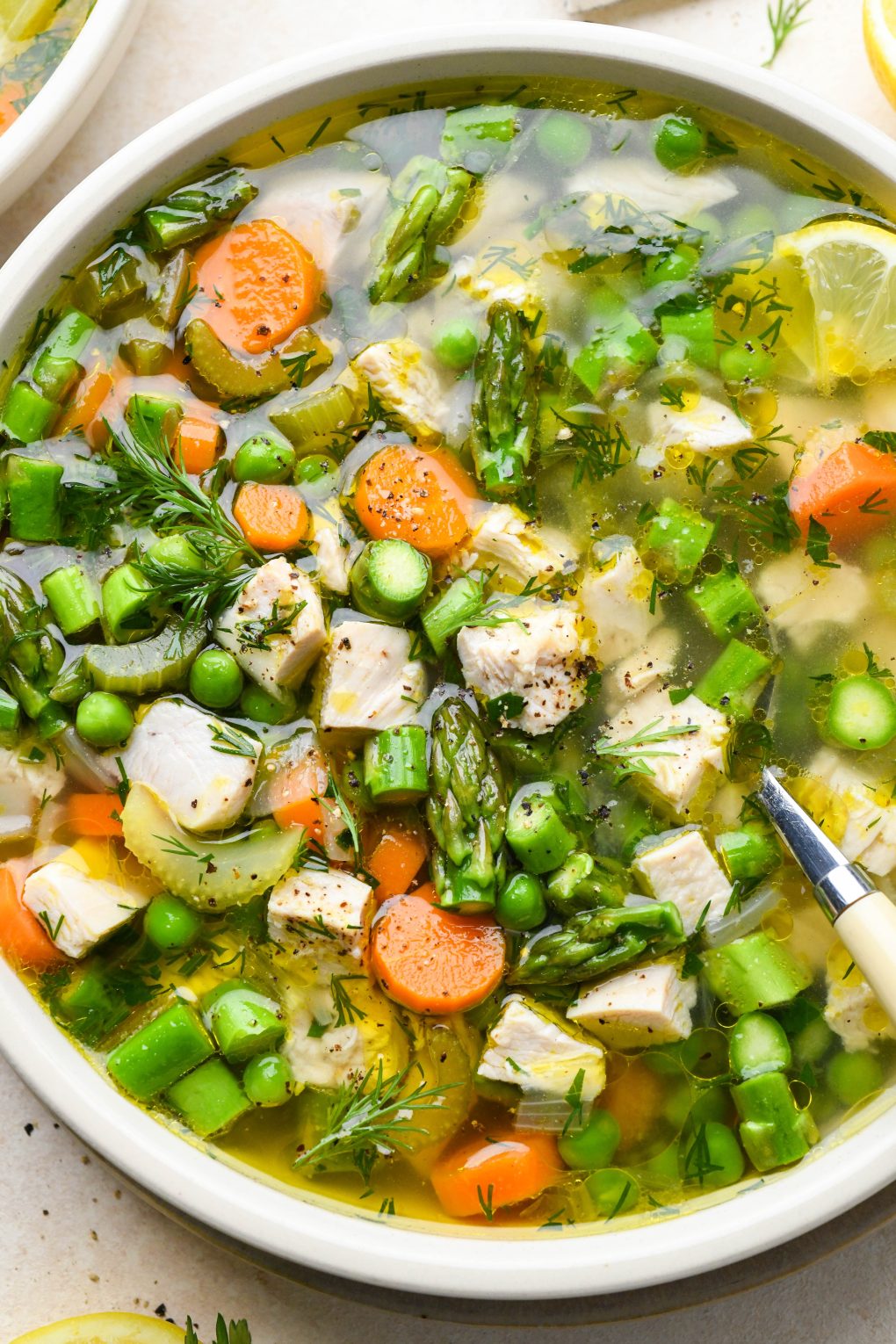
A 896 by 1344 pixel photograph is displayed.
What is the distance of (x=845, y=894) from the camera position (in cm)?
280

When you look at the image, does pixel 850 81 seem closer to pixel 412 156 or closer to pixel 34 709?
pixel 412 156

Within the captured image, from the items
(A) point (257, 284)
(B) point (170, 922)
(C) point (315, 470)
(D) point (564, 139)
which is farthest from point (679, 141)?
(B) point (170, 922)

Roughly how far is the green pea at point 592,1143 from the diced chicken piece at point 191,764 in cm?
119

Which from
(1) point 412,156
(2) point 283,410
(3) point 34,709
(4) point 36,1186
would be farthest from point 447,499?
(4) point 36,1186

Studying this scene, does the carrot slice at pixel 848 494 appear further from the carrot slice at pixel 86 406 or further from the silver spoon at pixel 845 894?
the carrot slice at pixel 86 406

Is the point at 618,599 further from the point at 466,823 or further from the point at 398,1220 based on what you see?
the point at 398,1220

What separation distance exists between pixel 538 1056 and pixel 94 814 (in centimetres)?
131

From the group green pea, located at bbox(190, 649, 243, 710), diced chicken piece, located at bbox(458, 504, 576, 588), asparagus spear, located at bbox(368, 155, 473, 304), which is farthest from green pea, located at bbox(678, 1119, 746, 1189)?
asparagus spear, located at bbox(368, 155, 473, 304)

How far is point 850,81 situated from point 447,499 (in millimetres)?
1811

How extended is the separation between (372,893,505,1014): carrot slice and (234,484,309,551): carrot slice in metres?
0.99

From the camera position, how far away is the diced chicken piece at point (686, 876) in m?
2.99

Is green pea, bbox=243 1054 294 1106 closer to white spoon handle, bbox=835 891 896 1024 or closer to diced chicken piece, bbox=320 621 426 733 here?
diced chicken piece, bbox=320 621 426 733

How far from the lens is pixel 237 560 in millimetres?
3100

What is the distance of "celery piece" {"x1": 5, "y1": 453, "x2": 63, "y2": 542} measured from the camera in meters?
3.04
